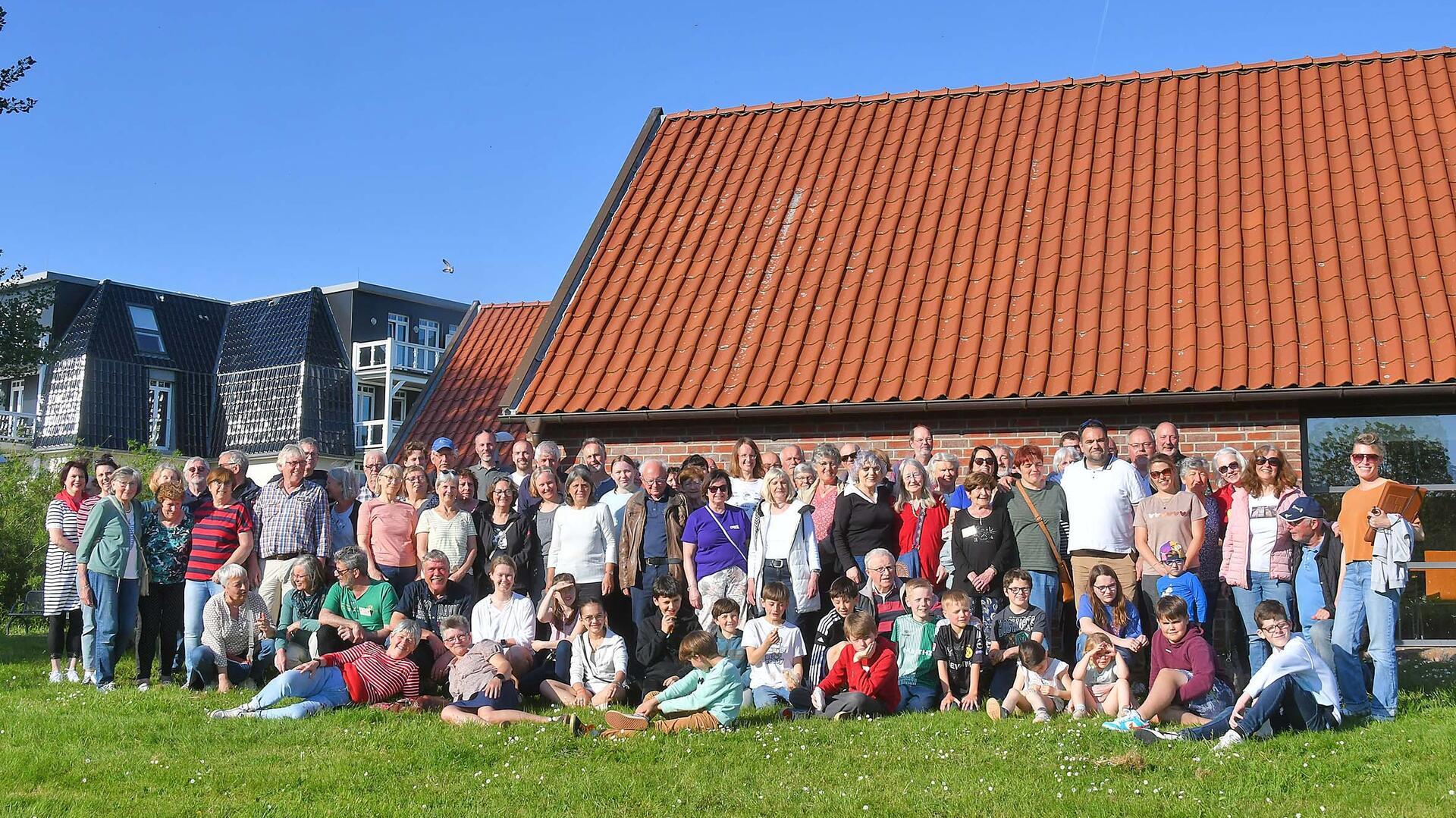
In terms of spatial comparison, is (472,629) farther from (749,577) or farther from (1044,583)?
(1044,583)

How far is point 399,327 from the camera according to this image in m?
41.0

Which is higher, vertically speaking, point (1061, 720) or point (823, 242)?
point (823, 242)

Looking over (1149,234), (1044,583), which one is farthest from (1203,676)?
(1149,234)

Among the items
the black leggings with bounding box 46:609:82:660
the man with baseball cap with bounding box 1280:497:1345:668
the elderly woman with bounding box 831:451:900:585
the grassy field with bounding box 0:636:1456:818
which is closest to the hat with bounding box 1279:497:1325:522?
the man with baseball cap with bounding box 1280:497:1345:668

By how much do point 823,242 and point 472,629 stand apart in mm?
5756

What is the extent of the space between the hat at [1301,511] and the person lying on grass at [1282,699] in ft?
3.10

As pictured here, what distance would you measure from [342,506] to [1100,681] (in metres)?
5.63

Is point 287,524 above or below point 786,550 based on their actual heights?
above

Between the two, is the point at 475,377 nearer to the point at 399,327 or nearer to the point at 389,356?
the point at 389,356

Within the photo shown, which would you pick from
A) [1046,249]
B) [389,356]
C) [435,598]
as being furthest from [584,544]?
[389,356]

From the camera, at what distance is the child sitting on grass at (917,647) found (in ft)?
26.8

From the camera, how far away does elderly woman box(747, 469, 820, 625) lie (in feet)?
28.6

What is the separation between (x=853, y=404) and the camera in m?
10.9

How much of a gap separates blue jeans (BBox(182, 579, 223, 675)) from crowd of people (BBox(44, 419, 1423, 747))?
0.02 m
